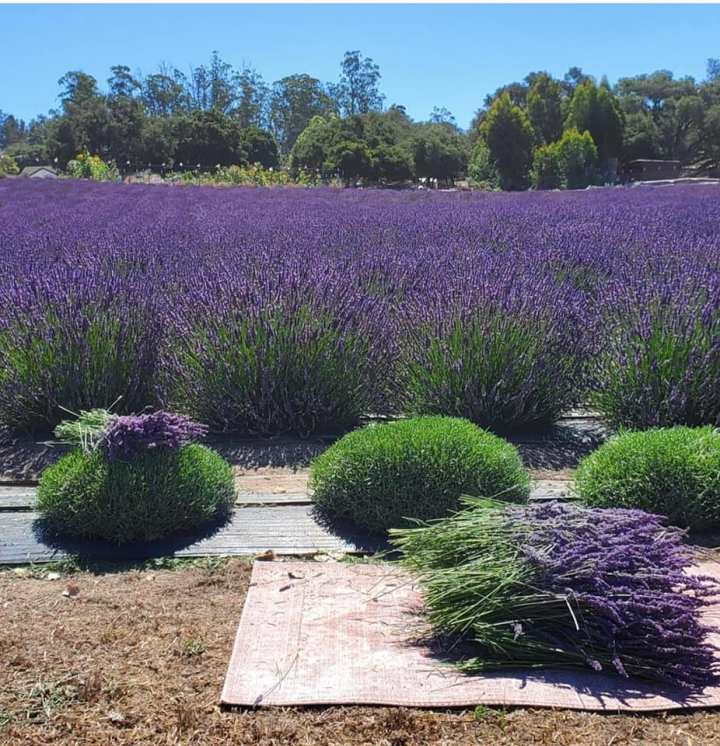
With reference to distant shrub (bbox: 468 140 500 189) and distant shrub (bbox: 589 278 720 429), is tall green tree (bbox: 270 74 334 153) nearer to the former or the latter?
distant shrub (bbox: 468 140 500 189)

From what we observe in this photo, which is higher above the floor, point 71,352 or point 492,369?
point 71,352

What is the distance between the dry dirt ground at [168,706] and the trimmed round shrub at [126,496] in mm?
611

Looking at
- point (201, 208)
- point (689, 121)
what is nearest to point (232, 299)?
point (201, 208)

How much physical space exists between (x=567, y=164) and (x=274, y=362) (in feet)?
128

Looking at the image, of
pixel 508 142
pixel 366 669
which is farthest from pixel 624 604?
pixel 508 142

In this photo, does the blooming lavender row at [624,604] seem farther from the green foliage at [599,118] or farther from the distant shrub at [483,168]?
the green foliage at [599,118]

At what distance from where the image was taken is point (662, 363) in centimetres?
471

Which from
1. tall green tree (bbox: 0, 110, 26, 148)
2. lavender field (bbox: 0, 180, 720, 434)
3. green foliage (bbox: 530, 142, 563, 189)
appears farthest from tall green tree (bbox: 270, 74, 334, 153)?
lavender field (bbox: 0, 180, 720, 434)

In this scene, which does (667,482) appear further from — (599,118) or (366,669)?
(599,118)

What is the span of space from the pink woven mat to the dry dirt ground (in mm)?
50

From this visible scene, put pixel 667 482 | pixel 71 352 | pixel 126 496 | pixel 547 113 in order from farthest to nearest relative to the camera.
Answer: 1. pixel 547 113
2. pixel 71 352
3. pixel 667 482
4. pixel 126 496

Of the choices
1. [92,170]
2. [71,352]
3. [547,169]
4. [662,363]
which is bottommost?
[662,363]

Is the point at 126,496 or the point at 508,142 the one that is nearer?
the point at 126,496

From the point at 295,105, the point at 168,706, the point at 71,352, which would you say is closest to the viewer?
the point at 168,706
